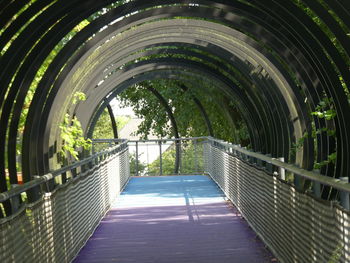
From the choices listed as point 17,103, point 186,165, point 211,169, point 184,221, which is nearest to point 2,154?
point 17,103

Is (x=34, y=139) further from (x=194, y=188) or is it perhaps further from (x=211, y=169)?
(x=211, y=169)

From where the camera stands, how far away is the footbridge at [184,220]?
4.96 metres

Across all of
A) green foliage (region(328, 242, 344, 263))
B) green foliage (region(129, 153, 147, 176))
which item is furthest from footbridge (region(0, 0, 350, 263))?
green foliage (region(129, 153, 147, 176))

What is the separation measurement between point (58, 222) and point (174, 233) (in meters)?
2.76

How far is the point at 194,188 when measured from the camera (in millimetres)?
16078

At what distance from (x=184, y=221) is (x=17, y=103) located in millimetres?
3228

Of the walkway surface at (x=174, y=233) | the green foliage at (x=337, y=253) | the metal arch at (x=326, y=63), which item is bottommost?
the walkway surface at (x=174, y=233)

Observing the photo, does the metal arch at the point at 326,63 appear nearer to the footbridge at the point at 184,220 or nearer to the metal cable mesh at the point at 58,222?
the footbridge at the point at 184,220

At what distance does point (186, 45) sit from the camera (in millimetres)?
13945

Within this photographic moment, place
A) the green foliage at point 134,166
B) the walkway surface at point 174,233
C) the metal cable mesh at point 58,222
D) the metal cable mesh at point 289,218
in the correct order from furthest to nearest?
the green foliage at point 134,166 < the walkway surface at point 174,233 < the metal cable mesh at point 58,222 < the metal cable mesh at point 289,218

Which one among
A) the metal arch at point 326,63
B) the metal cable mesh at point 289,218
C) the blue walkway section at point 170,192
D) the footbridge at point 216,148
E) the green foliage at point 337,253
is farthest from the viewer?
the blue walkway section at point 170,192

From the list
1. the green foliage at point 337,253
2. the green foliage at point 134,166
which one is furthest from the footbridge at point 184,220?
the green foliage at point 134,166

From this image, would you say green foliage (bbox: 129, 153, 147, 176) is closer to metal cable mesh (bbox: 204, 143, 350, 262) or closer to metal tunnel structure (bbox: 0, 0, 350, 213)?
metal tunnel structure (bbox: 0, 0, 350, 213)

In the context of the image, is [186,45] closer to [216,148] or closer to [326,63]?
[216,148]
